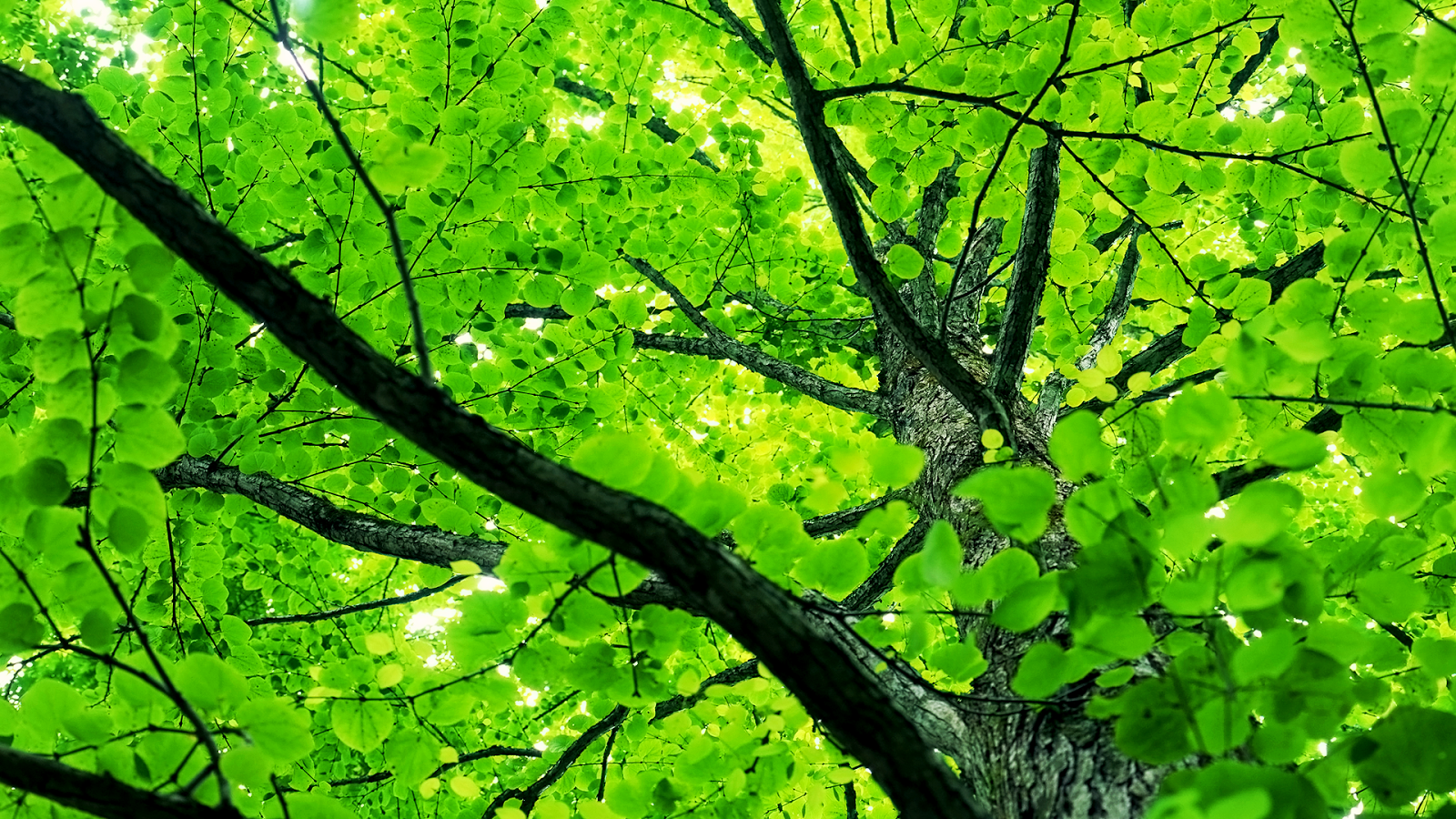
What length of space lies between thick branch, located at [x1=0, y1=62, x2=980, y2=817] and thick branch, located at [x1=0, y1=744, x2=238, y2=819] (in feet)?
1.66

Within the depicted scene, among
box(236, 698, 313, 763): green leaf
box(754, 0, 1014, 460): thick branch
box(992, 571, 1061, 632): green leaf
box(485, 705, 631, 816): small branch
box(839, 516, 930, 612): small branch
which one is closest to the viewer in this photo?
box(992, 571, 1061, 632): green leaf

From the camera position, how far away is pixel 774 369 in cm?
368

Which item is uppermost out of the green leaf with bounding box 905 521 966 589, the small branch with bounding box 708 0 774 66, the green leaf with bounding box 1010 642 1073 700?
the small branch with bounding box 708 0 774 66

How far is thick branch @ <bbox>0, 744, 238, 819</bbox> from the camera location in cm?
90

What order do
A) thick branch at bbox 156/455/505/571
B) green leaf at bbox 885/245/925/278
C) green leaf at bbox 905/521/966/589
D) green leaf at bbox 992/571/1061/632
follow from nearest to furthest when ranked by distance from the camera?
green leaf at bbox 905/521/966/589
green leaf at bbox 992/571/1061/632
green leaf at bbox 885/245/925/278
thick branch at bbox 156/455/505/571

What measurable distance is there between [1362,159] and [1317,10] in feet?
1.17

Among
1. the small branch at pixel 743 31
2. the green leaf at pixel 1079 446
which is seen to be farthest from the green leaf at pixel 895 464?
the small branch at pixel 743 31

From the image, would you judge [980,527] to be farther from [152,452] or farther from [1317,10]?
[152,452]

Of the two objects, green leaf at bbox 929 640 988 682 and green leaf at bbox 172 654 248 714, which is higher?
green leaf at bbox 172 654 248 714

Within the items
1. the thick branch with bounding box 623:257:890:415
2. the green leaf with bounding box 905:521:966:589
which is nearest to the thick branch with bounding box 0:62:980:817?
the green leaf with bounding box 905:521:966:589

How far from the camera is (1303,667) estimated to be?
3.10 feet

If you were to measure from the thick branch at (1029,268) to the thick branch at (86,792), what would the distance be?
74.9 inches

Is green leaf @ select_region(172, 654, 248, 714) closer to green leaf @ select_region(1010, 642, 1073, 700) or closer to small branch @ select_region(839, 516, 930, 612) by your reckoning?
green leaf @ select_region(1010, 642, 1073, 700)

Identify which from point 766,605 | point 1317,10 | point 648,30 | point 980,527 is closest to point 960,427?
point 980,527
